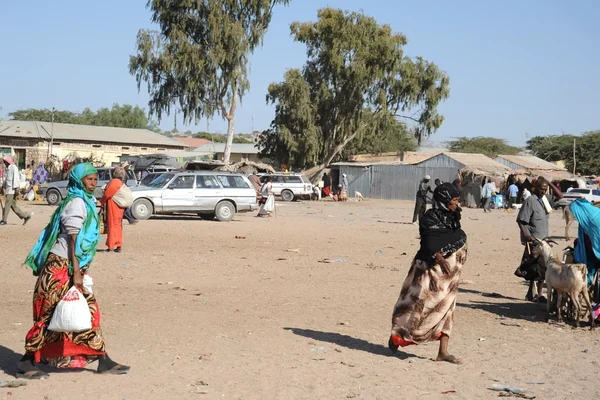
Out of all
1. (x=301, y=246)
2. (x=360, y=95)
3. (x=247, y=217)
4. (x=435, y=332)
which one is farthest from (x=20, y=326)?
(x=360, y=95)

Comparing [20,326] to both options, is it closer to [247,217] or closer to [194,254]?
[194,254]

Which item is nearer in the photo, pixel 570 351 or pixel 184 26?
pixel 570 351

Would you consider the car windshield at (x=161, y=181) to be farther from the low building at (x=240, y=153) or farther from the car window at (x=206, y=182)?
the low building at (x=240, y=153)

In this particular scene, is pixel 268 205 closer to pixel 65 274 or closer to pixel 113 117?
pixel 65 274

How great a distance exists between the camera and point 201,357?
7312mm

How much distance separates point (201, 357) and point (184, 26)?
38672 mm

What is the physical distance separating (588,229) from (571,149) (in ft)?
257

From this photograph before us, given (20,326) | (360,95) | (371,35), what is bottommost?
(20,326)

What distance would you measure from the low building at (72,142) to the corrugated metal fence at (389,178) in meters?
16.8

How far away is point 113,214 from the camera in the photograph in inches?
590

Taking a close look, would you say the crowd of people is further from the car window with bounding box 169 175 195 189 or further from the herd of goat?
the car window with bounding box 169 175 195 189

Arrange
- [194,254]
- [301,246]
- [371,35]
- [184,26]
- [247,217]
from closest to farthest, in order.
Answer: [194,254]
[301,246]
[247,217]
[184,26]
[371,35]

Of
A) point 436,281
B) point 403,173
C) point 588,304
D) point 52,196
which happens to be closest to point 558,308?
point 588,304

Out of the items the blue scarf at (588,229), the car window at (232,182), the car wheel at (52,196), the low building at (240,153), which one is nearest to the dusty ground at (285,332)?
the blue scarf at (588,229)
